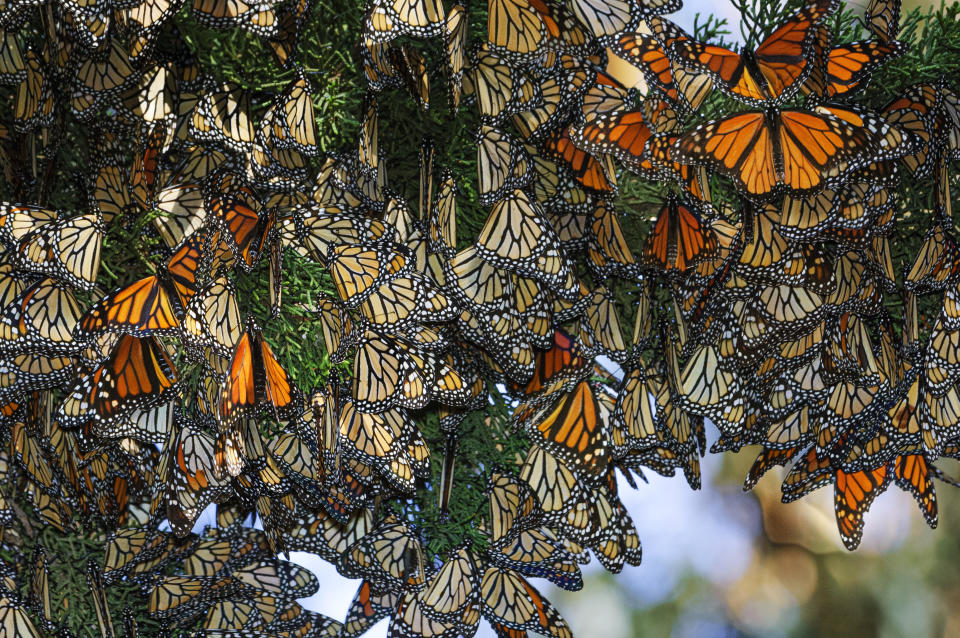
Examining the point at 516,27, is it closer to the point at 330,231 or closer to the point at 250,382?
the point at 330,231

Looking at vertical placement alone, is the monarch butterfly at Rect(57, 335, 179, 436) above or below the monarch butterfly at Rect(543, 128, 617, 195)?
below

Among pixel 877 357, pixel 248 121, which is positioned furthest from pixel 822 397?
pixel 248 121

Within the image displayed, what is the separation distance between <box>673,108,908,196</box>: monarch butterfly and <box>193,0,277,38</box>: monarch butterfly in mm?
332

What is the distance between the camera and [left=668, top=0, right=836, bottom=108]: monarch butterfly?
57cm

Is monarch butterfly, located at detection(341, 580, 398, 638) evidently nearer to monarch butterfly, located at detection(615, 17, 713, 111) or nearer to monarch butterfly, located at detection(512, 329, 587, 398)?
monarch butterfly, located at detection(512, 329, 587, 398)

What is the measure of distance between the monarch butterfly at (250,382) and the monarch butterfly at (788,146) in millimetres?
371

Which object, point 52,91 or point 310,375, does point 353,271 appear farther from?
point 52,91

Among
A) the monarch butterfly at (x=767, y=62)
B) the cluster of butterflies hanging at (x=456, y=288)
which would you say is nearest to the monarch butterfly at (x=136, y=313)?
the cluster of butterflies hanging at (x=456, y=288)

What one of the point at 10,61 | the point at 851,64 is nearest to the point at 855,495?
the point at 851,64

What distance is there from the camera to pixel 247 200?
71 cm

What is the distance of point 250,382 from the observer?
649 millimetres

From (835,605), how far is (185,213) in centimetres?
146

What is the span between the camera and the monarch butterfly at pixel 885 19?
649mm

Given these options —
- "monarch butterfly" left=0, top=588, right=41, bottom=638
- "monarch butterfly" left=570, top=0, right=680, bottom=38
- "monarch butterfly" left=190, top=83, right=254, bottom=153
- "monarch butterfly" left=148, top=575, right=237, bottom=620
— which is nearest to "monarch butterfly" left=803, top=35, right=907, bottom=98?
"monarch butterfly" left=570, top=0, right=680, bottom=38
